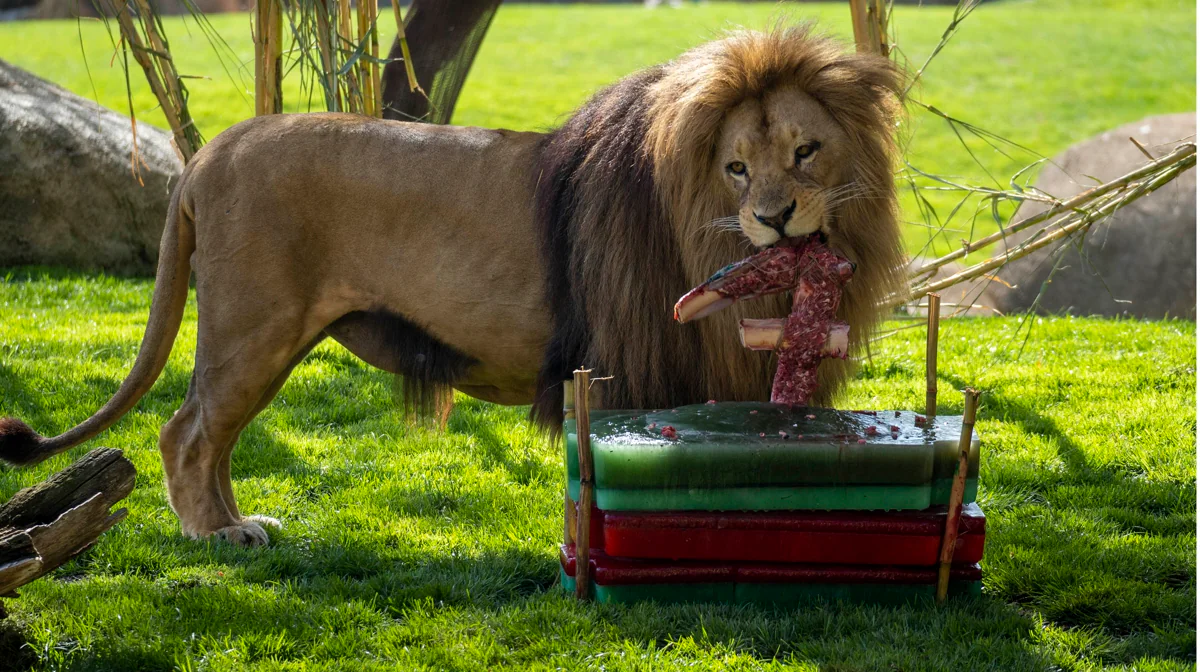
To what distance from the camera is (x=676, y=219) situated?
151 inches

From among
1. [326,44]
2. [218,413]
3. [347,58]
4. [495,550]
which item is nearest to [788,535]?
[495,550]

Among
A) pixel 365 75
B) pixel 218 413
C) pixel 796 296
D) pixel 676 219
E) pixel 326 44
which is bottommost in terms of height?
pixel 218 413

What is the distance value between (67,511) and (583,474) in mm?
1380

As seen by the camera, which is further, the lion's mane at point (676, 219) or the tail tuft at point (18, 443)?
the tail tuft at point (18, 443)

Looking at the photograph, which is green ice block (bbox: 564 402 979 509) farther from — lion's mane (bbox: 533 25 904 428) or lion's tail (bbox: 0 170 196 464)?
lion's tail (bbox: 0 170 196 464)

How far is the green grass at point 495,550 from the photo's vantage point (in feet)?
10.9

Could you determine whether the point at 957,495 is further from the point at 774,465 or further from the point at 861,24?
the point at 861,24

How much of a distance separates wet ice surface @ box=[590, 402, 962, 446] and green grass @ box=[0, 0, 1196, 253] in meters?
11.5

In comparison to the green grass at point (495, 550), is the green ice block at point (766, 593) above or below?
above

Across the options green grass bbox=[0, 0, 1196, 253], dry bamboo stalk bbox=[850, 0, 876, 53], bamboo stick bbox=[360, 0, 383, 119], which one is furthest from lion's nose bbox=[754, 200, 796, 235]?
green grass bbox=[0, 0, 1196, 253]

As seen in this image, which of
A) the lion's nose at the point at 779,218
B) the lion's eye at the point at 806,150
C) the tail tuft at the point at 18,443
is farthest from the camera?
the tail tuft at the point at 18,443

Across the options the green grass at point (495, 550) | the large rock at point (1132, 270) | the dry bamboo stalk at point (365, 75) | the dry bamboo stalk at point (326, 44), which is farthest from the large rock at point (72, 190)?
the large rock at point (1132, 270)

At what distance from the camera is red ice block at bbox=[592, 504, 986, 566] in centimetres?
341

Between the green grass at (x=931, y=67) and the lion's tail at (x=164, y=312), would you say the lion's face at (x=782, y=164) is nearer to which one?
the lion's tail at (x=164, y=312)
